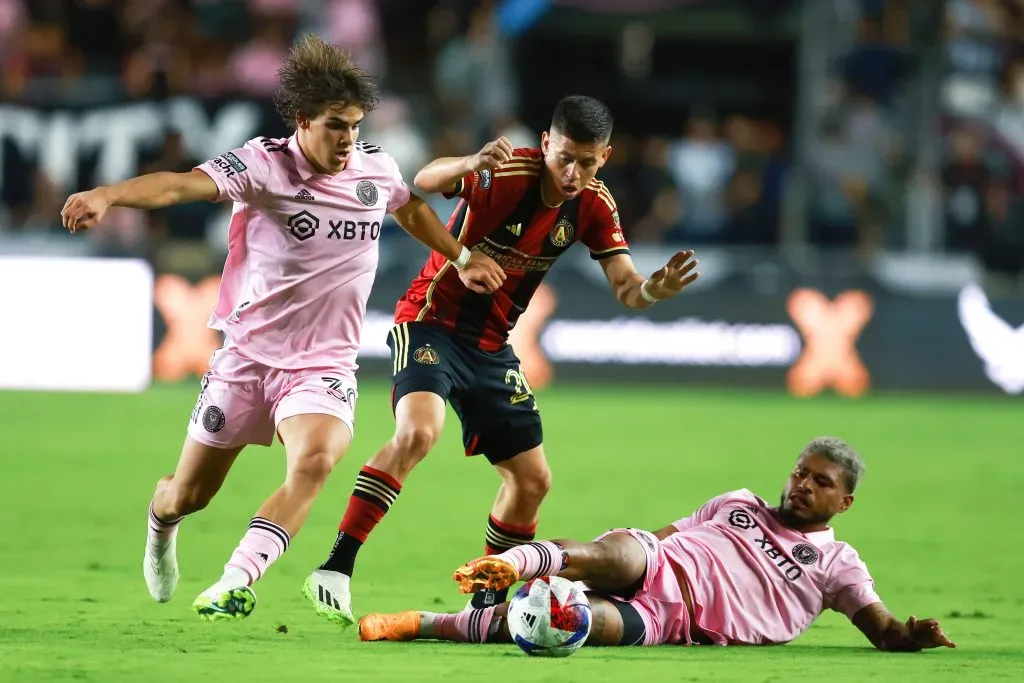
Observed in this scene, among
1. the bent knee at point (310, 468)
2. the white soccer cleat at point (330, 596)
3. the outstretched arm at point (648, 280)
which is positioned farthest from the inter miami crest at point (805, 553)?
the bent knee at point (310, 468)

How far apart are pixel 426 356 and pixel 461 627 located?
1327 mm

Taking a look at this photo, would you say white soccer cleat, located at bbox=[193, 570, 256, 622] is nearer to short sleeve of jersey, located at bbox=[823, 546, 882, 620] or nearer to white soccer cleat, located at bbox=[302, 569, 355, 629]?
white soccer cleat, located at bbox=[302, 569, 355, 629]

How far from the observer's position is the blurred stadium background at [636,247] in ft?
40.2

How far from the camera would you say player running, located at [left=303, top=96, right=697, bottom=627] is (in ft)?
22.9

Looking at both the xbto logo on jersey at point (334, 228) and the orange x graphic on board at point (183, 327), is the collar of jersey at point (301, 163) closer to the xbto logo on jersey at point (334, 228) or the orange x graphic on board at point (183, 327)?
the xbto logo on jersey at point (334, 228)

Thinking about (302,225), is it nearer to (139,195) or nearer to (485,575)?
(139,195)

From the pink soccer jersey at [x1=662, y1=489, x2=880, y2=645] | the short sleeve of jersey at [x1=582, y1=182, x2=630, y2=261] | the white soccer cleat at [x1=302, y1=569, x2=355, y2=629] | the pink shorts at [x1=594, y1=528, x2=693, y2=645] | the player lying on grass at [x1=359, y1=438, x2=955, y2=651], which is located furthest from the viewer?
the short sleeve of jersey at [x1=582, y1=182, x2=630, y2=261]

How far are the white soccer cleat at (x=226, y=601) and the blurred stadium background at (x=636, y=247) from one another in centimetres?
354

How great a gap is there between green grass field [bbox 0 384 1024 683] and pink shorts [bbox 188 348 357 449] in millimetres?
785

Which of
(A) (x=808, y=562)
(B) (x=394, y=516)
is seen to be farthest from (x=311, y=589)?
(B) (x=394, y=516)

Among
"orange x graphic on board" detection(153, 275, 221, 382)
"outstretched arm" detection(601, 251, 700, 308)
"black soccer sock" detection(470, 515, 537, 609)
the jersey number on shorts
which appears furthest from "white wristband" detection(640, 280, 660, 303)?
"orange x graphic on board" detection(153, 275, 221, 382)

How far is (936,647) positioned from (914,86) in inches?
600

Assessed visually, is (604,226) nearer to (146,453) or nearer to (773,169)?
(146,453)

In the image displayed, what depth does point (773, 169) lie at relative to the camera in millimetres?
19359
